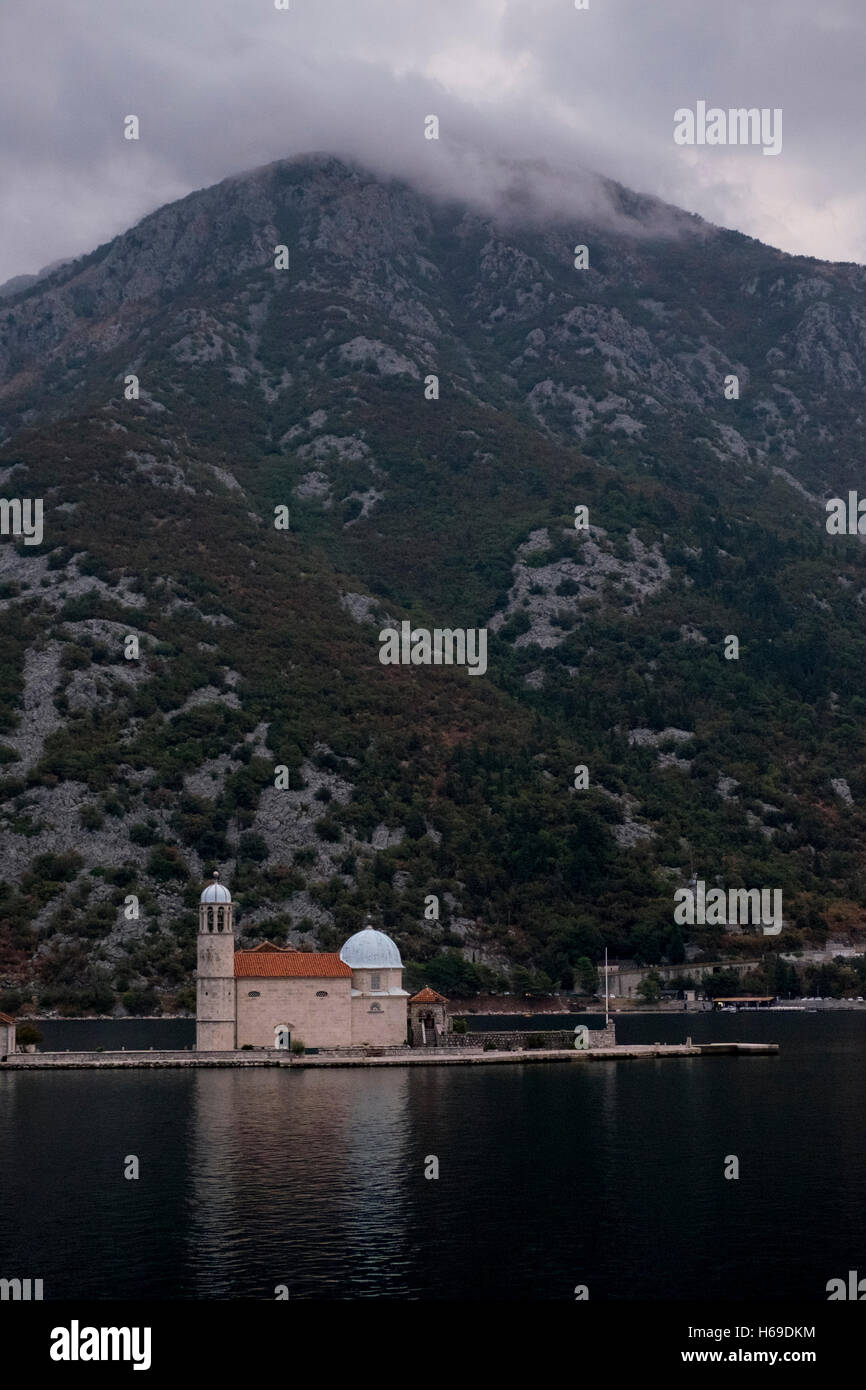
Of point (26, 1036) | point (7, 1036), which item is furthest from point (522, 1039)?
point (7, 1036)

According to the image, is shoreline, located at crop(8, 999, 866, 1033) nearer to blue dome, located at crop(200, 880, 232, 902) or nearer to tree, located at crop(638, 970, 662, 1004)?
tree, located at crop(638, 970, 662, 1004)

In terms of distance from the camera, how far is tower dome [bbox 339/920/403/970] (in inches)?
4097

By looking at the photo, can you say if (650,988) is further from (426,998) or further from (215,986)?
(215,986)

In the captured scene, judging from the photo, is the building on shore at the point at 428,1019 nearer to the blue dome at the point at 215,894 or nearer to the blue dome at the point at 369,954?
the blue dome at the point at 369,954

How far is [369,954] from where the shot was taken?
341 ft

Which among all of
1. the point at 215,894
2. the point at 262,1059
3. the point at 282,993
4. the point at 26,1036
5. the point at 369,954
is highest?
the point at 215,894

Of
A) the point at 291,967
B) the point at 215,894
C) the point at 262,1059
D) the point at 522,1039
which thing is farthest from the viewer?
the point at 522,1039

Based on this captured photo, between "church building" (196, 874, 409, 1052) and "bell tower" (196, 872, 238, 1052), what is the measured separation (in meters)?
0.06

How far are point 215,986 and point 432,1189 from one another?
47568 mm

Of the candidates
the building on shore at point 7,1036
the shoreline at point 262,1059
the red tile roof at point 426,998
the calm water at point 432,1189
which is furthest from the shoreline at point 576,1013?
the calm water at point 432,1189

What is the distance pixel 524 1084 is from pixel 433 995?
20.2m

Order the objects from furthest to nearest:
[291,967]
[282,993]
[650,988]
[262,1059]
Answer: [650,988]
[282,993]
[291,967]
[262,1059]
